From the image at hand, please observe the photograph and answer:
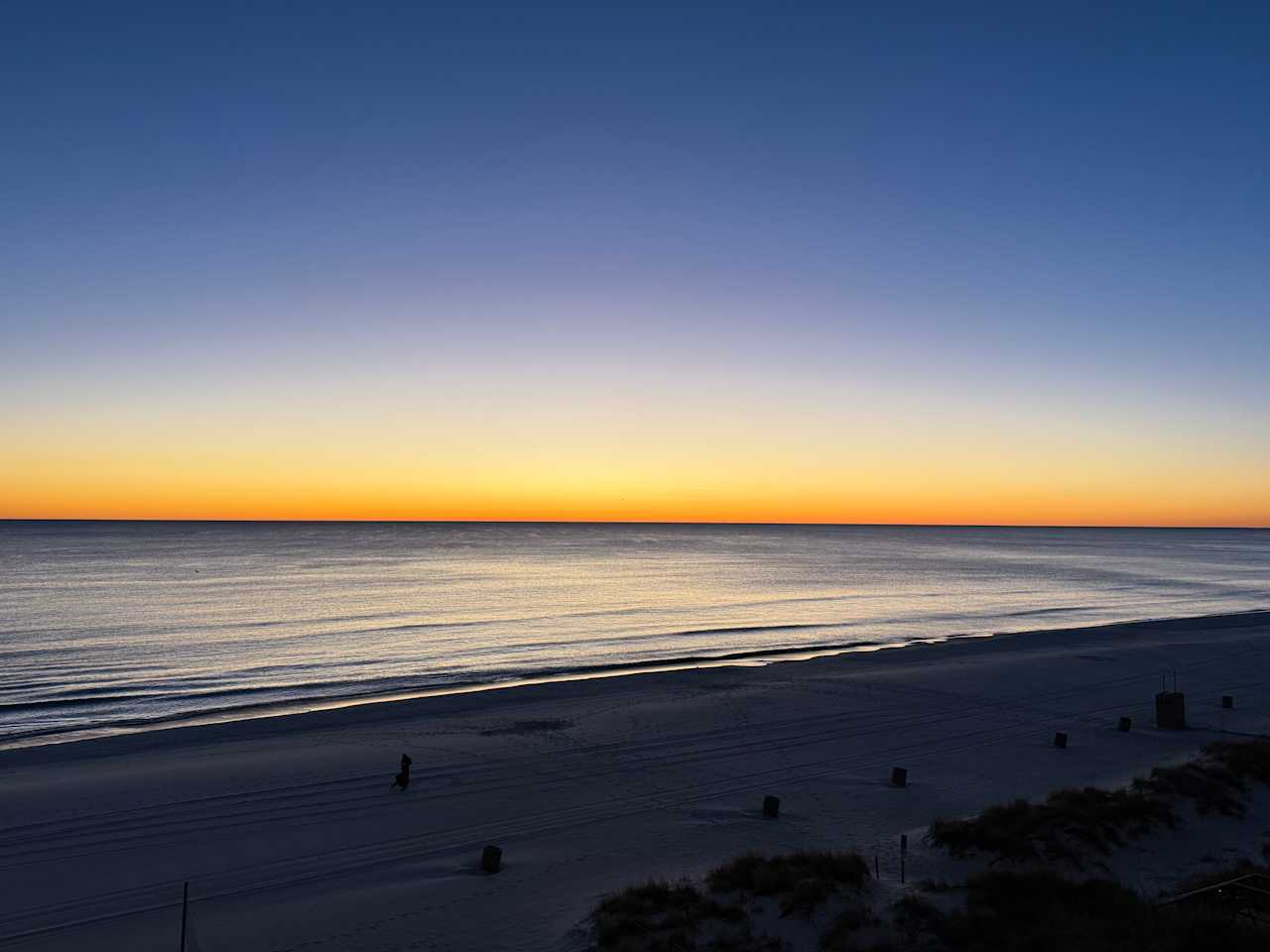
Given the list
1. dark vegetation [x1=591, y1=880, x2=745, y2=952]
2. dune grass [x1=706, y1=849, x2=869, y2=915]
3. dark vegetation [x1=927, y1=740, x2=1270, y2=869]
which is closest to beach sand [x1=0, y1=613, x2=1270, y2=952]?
dark vegetation [x1=591, y1=880, x2=745, y2=952]

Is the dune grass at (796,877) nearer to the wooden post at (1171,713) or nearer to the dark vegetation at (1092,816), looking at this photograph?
the dark vegetation at (1092,816)

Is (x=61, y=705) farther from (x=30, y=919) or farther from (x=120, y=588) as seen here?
(x=120, y=588)

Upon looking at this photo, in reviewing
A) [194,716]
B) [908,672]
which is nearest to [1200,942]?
[908,672]

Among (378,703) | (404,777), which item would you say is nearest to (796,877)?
(404,777)

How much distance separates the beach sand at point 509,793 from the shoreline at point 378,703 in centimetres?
24

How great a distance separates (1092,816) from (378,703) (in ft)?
75.8

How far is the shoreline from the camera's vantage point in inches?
952

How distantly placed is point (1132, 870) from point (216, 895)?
1475 cm

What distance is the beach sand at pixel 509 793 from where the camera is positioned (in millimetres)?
13008

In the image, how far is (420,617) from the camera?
5597 centimetres

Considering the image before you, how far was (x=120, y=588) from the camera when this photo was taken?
73312 mm

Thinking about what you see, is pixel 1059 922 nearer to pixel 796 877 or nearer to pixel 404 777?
pixel 796 877

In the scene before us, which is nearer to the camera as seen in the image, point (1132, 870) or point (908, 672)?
point (1132, 870)

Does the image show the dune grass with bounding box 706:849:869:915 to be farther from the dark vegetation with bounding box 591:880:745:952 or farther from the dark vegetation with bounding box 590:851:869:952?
the dark vegetation with bounding box 591:880:745:952
